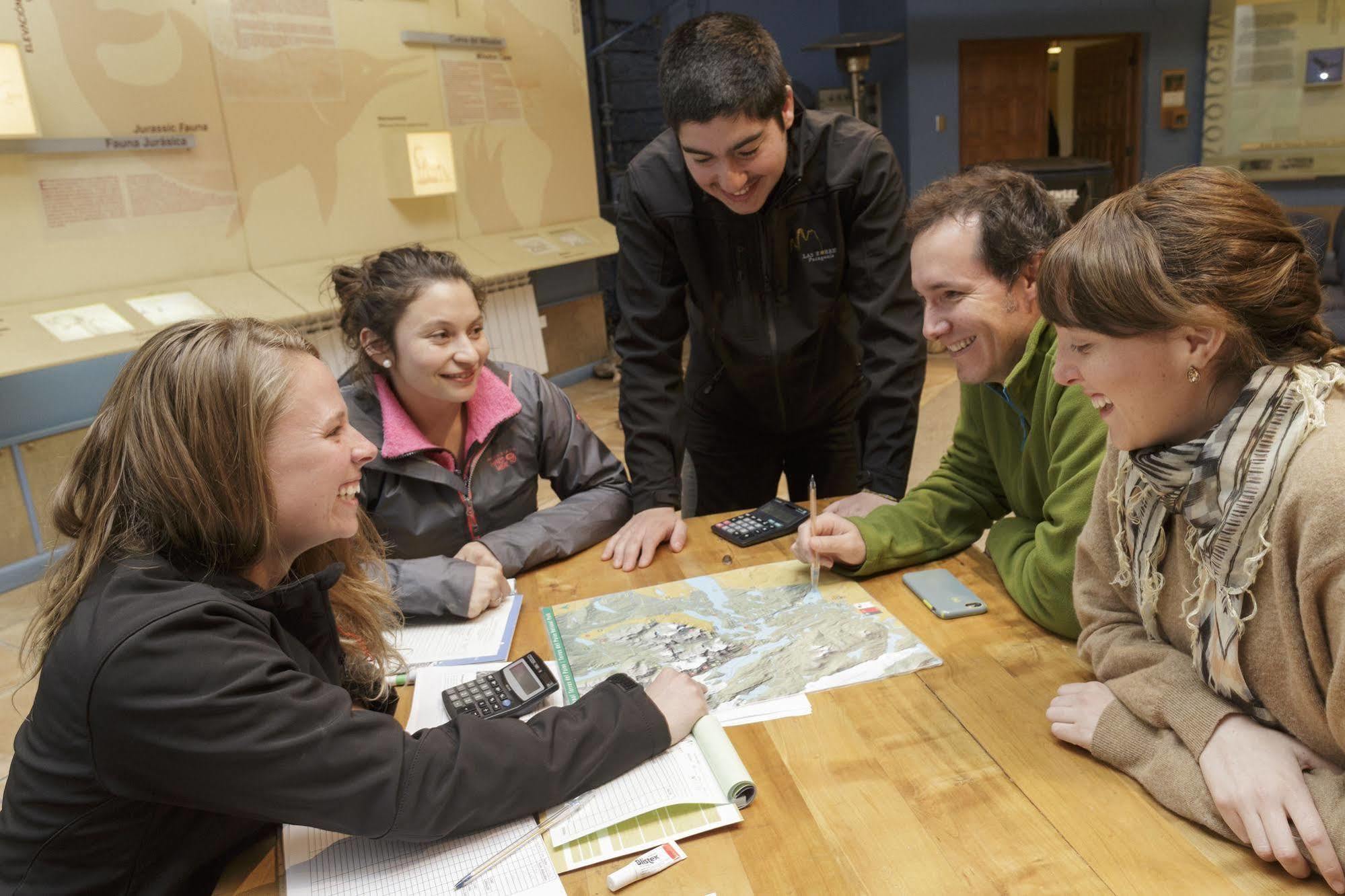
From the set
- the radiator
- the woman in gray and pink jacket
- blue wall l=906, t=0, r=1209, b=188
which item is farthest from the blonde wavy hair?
blue wall l=906, t=0, r=1209, b=188

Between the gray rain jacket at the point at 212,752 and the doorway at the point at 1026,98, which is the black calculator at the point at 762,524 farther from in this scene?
the doorway at the point at 1026,98

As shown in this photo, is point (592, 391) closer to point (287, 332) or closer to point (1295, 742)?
point (287, 332)

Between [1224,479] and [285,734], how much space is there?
0.95 meters

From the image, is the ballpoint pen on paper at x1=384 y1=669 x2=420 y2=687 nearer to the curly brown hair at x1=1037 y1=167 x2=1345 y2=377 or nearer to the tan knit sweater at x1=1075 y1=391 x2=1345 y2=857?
the tan knit sweater at x1=1075 y1=391 x2=1345 y2=857

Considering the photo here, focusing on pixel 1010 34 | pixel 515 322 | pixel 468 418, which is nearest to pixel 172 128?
pixel 515 322

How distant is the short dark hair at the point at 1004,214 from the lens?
1.45 metres

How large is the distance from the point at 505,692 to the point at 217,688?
17.1 inches

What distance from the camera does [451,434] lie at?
2.03 m

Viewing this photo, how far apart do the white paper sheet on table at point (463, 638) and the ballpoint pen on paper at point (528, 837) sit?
0.39 metres

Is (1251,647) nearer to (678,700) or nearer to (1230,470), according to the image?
(1230,470)

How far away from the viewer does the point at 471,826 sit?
1069 millimetres

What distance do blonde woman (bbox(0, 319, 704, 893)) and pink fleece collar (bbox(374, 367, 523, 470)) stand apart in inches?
25.7

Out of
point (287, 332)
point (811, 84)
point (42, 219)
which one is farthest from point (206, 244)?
point (811, 84)

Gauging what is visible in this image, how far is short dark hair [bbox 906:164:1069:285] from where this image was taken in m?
1.45
